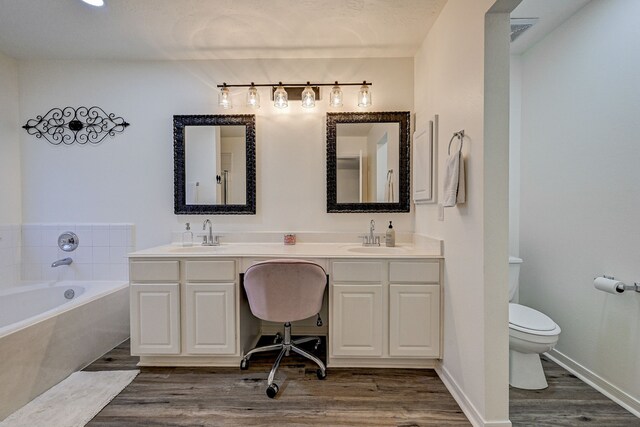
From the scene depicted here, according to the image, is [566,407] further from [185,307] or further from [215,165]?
[215,165]

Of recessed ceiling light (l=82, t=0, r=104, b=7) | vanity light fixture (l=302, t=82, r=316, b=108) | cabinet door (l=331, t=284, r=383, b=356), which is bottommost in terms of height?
cabinet door (l=331, t=284, r=383, b=356)

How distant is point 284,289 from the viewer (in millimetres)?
1832

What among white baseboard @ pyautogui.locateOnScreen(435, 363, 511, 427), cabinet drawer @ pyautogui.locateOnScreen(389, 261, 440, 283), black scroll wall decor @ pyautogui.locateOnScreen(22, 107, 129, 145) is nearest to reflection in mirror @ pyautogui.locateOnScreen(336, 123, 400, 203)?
cabinet drawer @ pyautogui.locateOnScreen(389, 261, 440, 283)

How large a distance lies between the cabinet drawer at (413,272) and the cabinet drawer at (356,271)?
97mm

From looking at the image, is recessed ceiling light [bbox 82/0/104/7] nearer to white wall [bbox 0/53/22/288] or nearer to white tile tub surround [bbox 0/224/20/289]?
white wall [bbox 0/53/22/288]

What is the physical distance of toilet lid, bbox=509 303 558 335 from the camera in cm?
177

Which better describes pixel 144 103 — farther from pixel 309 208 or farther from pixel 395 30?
pixel 395 30

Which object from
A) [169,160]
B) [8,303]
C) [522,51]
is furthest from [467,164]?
[8,303]

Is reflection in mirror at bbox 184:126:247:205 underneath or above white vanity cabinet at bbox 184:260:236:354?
above

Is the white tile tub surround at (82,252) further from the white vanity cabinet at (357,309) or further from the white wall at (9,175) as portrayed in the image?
the white vanity cabinet at (357,309)

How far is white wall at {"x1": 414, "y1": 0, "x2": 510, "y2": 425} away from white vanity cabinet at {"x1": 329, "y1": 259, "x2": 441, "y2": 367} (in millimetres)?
114

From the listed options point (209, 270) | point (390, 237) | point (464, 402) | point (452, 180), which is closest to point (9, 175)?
point (209, 270)

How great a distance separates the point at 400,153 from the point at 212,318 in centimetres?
200

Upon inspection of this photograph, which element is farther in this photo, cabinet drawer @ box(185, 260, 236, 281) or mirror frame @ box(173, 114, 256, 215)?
mirror frame @ box(173, 114, 256, 215)
